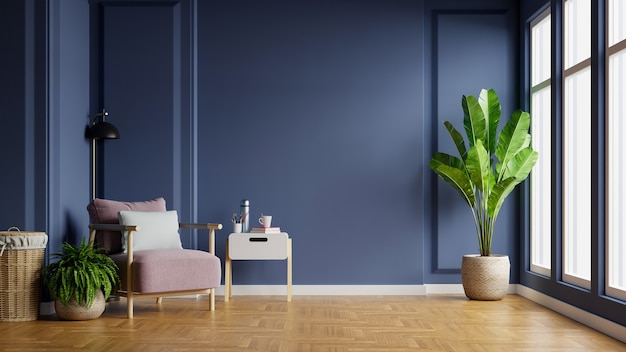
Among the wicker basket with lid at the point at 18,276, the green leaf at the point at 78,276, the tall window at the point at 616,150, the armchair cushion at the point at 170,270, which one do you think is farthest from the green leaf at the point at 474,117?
the wicker basket with lid at the point at 18,276

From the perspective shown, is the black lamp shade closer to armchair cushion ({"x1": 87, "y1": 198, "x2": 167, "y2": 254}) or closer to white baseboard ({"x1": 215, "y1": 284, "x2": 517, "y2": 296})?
armchair cushion ({"x1": 87, "y1": 198, "x2": 167, "y2": 254})

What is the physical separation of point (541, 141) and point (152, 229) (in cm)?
320

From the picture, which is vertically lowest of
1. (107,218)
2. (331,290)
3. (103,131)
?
(331,290)

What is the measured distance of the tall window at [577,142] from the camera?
4.93 meters

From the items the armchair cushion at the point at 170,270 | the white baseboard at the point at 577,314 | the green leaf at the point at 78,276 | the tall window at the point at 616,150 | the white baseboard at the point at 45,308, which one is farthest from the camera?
the white baseboard at the point at 45,308

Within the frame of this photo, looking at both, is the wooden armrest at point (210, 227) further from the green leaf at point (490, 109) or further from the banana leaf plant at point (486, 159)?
the green leaf at point (490, 109)

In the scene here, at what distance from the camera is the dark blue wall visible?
6074mm

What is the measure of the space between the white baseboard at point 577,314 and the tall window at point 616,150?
7.7 inches

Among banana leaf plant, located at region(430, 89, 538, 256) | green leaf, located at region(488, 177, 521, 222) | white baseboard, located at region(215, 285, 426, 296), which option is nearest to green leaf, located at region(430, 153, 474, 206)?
banana leaf plant, located at region(430, 89, 538, 256)

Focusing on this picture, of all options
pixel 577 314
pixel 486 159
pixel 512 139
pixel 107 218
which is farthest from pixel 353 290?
pixel 107 218

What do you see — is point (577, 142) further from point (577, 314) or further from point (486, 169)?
point (577, 314)

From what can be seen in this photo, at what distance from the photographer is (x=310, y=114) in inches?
245

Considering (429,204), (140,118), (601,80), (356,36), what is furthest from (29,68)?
(601,80)

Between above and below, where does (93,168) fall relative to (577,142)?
below
